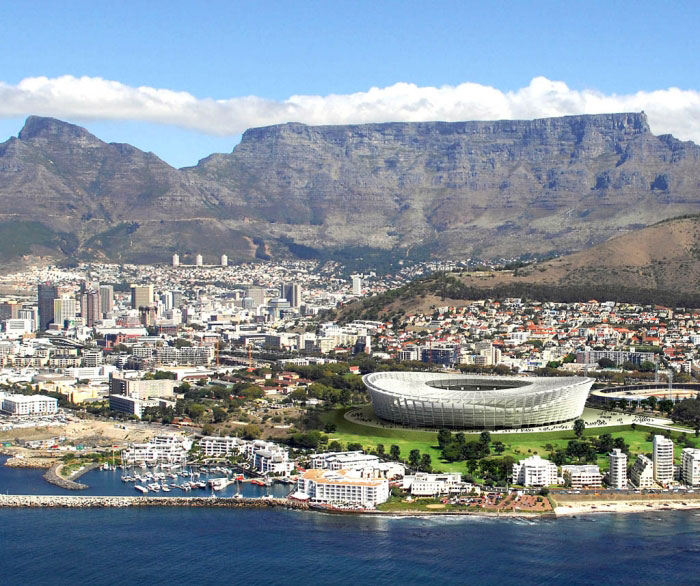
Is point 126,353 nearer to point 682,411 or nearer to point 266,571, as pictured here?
point 682,411

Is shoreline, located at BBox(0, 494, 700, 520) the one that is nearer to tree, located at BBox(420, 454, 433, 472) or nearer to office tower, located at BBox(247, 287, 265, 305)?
tree, located at BBox(420, 454, 433, 472)

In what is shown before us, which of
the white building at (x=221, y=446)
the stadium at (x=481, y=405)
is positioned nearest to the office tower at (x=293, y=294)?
the stadium at (x=481, y=405)

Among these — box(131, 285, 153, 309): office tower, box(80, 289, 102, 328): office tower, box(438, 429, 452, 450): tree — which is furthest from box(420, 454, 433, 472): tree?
box(131, 285, 153, 309): office tower

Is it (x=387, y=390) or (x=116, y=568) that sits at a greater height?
(x=387, y=390)

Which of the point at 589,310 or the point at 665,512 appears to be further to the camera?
the point at 589,310

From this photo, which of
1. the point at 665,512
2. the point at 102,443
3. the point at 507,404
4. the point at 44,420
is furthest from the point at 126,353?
the point at 665,512

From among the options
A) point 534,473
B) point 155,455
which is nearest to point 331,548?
point 534,473
